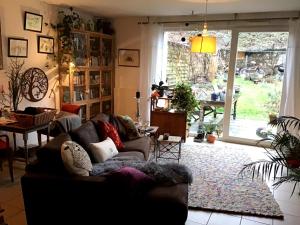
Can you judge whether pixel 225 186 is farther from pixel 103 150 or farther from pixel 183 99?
pixel 183 99

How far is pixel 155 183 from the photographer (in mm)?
2285

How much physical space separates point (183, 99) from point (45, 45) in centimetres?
255

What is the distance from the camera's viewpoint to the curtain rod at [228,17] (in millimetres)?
4609

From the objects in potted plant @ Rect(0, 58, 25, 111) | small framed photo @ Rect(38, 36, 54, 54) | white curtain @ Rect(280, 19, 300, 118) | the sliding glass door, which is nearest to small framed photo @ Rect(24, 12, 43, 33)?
small framed photo @ Rect(38, 36, 54, 54)

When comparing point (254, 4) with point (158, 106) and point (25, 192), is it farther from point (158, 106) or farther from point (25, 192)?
point (25, 192)

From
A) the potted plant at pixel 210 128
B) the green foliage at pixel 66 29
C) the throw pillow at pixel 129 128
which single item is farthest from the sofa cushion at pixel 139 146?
the green foliage at pixel 66 29

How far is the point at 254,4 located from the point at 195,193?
9.71 ft

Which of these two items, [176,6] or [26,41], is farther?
[176,6]

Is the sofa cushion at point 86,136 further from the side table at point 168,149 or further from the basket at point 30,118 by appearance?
the side table at point 168,149

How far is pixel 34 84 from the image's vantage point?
14.2ft

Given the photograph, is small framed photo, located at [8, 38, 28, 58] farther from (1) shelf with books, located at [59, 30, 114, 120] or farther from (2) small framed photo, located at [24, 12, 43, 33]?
(1) shelf with books, located at [59, 30, 114, 120]

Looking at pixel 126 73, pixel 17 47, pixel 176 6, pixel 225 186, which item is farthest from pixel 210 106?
pixel 17 47

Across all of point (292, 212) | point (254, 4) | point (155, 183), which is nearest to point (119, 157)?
point (155, 183)

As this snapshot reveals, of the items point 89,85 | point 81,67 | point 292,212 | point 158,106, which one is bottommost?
point 292,212
